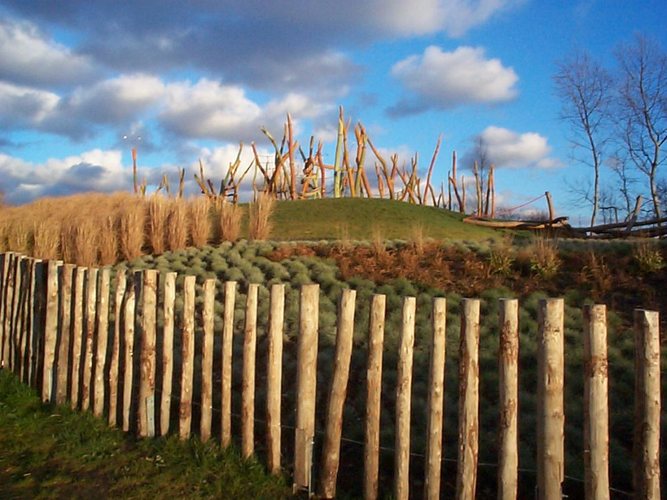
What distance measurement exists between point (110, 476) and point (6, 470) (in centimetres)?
80

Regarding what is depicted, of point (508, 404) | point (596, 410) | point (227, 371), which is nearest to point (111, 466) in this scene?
point (227, 371)

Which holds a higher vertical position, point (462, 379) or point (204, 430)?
point (462, 379)

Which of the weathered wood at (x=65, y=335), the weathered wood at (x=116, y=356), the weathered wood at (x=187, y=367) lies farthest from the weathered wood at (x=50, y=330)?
the weathered wood at (x=187, y=367)

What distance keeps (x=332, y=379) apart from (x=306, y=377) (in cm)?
19

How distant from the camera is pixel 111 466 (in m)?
4.14

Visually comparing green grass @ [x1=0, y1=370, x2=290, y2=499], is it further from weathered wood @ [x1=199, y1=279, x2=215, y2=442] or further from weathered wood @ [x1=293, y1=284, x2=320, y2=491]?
weathered wood @ [x1=293, y1=284, x2=320, y2=491]

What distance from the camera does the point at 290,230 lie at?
1678 cm

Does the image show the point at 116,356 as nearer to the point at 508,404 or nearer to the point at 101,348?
the point at 101,348

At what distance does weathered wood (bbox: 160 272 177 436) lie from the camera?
15.4 ft

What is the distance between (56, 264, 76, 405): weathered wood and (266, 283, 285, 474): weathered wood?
99.8 inches

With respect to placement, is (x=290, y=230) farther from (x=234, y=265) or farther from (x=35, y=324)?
(x=35, y=324)

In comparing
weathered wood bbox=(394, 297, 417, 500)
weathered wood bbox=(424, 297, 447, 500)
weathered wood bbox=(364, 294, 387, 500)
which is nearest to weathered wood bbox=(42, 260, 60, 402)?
weathered wood bbox=(364, 294, 387, 500)

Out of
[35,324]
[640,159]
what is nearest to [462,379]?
[35,324]

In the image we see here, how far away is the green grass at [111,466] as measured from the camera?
374 centimetres
